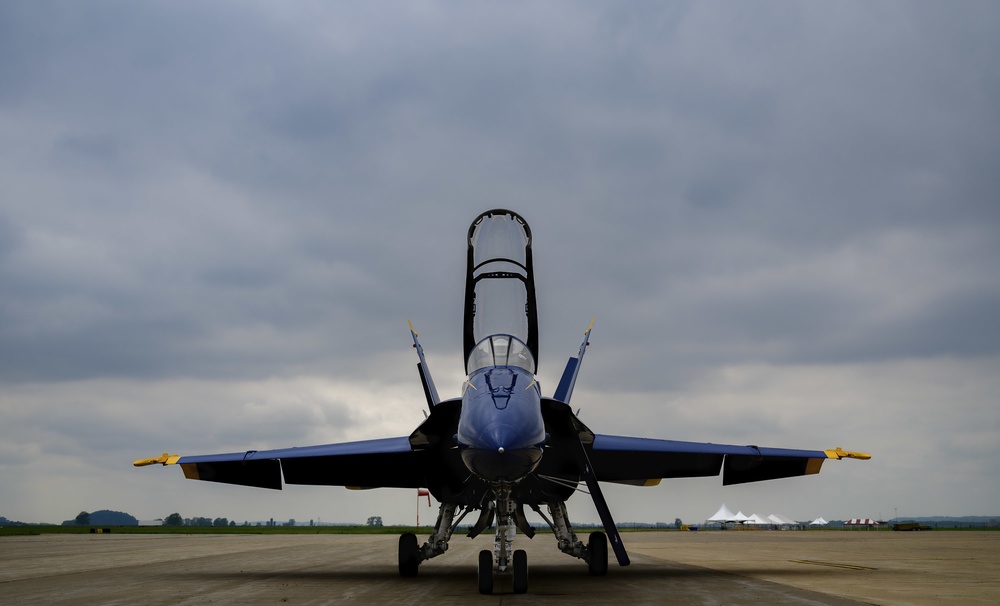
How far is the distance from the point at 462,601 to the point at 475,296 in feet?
14.9

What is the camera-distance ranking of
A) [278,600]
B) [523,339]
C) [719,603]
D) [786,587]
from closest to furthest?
[719,603], [278,600], [786,587], [523,339]

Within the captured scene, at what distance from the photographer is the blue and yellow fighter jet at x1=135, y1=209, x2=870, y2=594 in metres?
9.30

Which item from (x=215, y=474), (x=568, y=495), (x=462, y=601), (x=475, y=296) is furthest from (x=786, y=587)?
(x=215, y=474)

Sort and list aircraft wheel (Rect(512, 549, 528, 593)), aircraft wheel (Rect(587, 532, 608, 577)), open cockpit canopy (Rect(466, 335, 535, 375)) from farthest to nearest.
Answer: aircraft wheel (Rect(587, 532, 608, 577))
open cockpit canopy (Rect(466, 335, 535, 375))
aircraft wheel (Rect(512, 549, 528, 593))

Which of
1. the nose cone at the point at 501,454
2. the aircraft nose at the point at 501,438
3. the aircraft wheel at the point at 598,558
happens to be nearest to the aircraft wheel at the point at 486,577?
the nose cone at the point at 501,454

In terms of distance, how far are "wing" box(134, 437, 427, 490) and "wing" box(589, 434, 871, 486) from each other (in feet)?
10.9

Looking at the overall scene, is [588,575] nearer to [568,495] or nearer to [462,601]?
[568,495]

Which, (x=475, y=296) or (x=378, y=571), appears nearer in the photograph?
(x=475, y=296)

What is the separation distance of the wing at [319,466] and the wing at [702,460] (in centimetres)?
332

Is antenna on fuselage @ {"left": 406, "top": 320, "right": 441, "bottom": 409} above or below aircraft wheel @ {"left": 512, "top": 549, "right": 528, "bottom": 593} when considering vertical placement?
above

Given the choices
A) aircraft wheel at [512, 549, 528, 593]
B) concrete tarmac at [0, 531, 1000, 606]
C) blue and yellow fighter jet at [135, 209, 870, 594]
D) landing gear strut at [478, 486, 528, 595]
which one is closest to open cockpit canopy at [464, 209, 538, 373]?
blue and yellow fighter jet at [135, 209, 870, 594]

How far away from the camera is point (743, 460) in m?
14.3

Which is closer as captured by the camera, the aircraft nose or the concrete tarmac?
the aircraft nose

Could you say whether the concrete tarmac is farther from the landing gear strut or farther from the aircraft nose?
the aircraft nose
